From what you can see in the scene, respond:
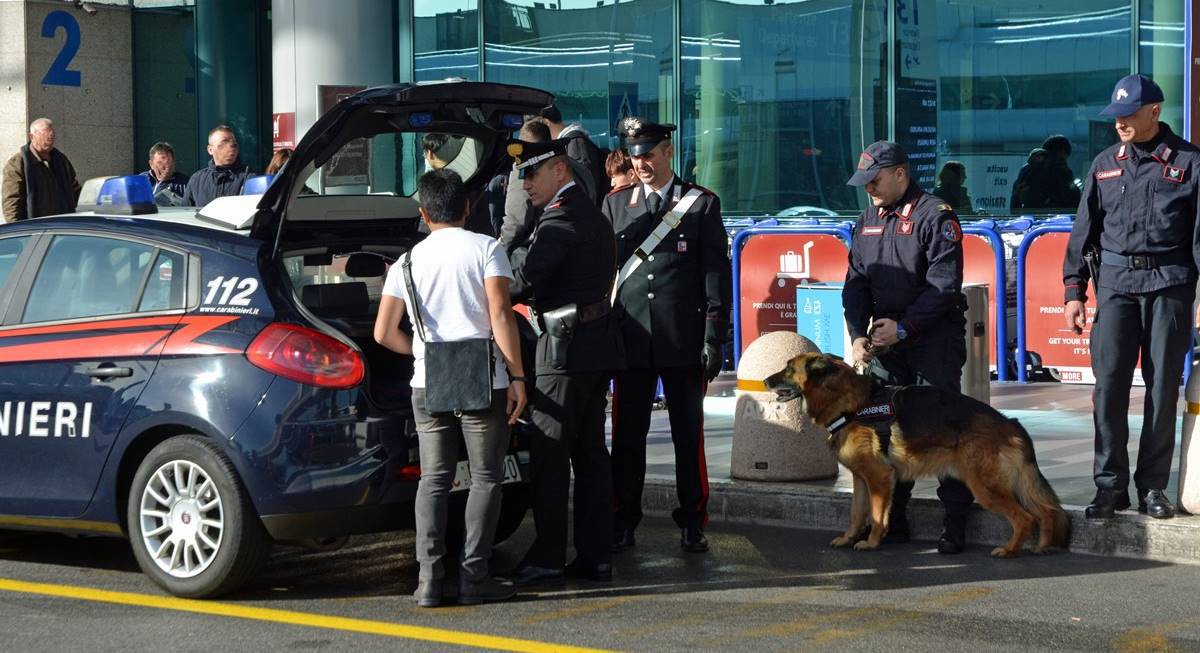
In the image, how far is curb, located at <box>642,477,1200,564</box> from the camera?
7.18 metres

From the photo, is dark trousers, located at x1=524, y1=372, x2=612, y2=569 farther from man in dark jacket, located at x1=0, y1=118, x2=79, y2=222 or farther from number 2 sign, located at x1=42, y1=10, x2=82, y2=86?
number 2 sign, located at x1=42, y1=10, x2=82, y2=86

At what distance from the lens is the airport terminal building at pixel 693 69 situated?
14.8 metres

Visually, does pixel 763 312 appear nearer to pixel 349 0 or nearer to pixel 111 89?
pixel 349 0

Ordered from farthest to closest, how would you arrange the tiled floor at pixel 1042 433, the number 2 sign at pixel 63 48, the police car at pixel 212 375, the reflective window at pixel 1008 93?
the number 2 sign at pixel 63 48 < the reflective window at pixel 1008 93 < the tiled floor at pixel 1042 433 < the police car at pixel 212 375

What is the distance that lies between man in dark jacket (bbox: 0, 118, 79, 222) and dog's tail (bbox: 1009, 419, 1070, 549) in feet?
25.3

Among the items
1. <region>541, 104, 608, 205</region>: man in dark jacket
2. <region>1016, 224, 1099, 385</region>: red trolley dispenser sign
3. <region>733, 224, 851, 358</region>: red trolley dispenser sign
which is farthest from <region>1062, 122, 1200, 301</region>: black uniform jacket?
<region>733, 224, 851, 358</region>: red trolley dispenser sign

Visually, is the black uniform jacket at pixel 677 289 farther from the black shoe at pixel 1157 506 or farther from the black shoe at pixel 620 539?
the black shoe at pixel 1157 506

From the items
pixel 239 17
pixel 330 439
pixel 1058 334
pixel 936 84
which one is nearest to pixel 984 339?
pixel 1058 334

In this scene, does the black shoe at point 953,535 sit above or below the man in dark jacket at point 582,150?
below

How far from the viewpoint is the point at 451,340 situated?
6324 millimetres

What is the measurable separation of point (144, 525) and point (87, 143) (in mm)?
14112

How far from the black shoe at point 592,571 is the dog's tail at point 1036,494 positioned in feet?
5.84

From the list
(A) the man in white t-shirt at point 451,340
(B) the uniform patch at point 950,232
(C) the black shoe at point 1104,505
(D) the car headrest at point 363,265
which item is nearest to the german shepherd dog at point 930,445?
(C) the black shoe at point 1104,505

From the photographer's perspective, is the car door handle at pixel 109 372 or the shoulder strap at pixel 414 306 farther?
the car door handle at pixel 109 372
